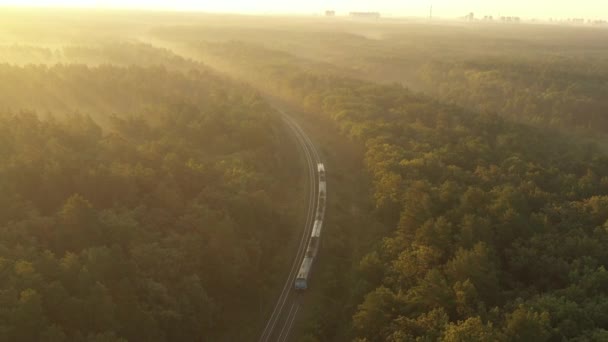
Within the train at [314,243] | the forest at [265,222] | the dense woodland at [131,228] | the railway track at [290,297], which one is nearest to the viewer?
the dense woodland at [131,228]

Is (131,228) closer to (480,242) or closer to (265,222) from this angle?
(265,222)

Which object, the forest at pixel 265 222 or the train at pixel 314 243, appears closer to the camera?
the forest at pixel 265 222

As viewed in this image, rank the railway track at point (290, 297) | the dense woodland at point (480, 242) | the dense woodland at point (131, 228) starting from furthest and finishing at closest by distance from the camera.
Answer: the railway track at point (290, 297) → the dense woodland at point (480, 242) → the dense woodland at point (131, 228)

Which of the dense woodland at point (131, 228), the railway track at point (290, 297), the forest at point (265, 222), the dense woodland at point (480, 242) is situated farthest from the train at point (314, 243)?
the dense woodland at point (480, 242)

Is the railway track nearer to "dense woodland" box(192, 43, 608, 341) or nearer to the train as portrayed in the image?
the train

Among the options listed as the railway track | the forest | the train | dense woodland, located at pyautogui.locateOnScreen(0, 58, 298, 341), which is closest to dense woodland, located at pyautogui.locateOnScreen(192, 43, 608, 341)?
the forest

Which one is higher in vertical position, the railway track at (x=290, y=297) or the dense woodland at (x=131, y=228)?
the dense woodland at (x=131, y=228)

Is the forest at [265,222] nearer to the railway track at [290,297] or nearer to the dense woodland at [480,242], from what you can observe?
the dense woodland at [480,242]

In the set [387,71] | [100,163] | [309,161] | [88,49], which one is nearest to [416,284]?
[100,163]
